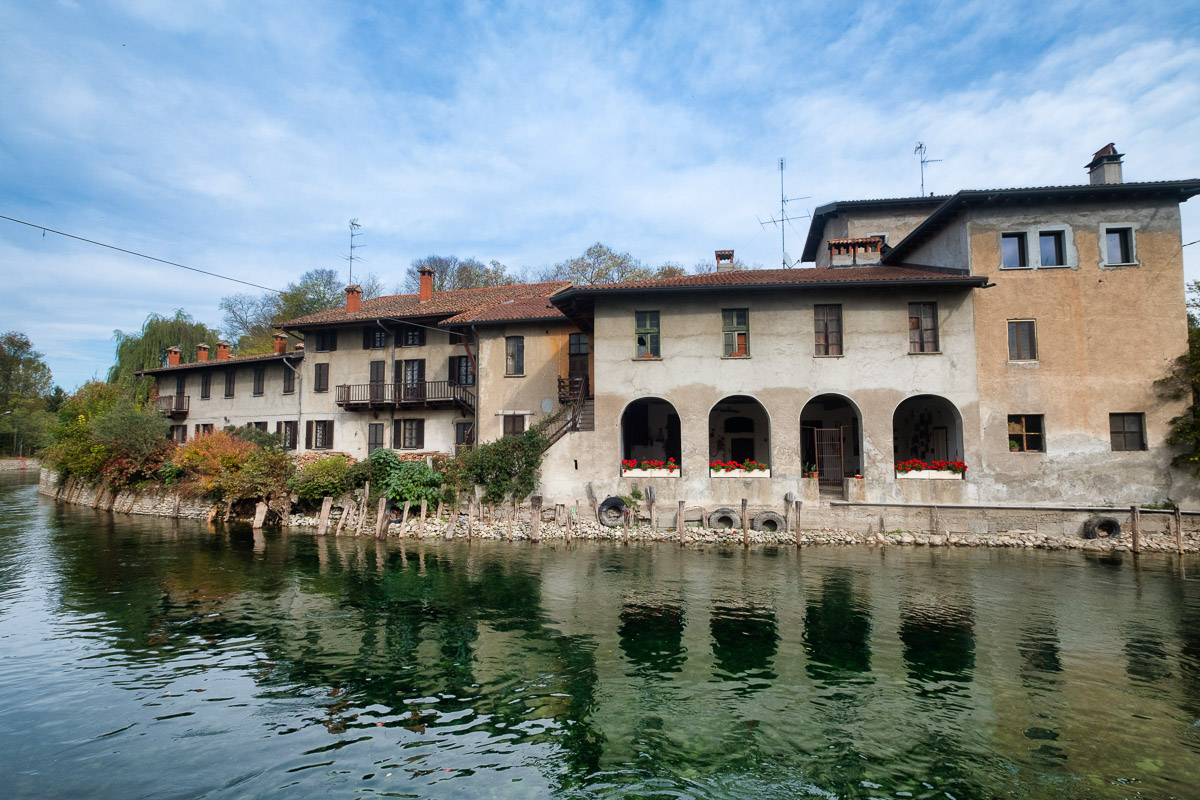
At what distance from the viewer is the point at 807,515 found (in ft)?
63.1

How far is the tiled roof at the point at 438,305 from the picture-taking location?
2791 cm

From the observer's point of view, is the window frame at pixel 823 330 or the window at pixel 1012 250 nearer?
the window at pixel 1012 250

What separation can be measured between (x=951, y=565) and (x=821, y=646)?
7.94m

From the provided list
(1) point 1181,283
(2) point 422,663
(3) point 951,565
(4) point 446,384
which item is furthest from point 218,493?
(1) point 1181,283

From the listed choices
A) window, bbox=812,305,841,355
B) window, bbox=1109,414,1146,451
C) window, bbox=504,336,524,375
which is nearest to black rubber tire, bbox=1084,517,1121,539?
window, bbox=1109,414,1146,451

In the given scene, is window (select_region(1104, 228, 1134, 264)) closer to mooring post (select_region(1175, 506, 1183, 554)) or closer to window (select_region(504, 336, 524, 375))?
mooring post (select_region(1175, 506, 1183, 554))

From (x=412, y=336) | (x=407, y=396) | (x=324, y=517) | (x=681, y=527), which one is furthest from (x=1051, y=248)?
(x=324, y=517)

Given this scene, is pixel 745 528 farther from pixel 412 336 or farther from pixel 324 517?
pixel 412 336

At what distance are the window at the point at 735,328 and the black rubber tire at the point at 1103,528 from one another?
36.1 feet

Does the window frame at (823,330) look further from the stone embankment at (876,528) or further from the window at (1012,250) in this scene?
the window at (1012,250)

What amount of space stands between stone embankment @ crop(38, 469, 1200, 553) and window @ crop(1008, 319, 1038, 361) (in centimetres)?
474

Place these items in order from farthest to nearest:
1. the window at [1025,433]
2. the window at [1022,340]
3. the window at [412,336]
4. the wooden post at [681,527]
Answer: the window at [412,336]
the window at [1022,340]
the window at [1025,433]
the wooden post at [681,527]

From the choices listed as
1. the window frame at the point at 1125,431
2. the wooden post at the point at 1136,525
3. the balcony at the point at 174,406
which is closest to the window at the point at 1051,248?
the window frame at the point at 1125,431

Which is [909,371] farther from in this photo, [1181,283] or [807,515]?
[1181,283]
